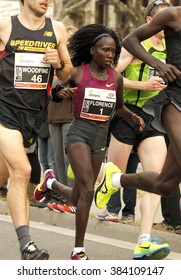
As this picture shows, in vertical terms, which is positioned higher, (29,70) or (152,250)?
(29,70)

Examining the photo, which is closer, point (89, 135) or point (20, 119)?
point (20, 119)

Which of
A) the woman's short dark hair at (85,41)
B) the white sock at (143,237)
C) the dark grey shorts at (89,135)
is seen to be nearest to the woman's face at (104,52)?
the woman's short dark hair at (85,41)

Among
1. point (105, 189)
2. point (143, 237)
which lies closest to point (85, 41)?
point (105, 189)

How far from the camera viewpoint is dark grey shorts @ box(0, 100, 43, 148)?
353 inches

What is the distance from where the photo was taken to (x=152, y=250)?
9.05m

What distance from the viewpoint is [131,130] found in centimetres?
1058

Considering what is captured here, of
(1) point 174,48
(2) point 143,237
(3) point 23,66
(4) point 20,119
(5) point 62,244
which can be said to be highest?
(1) point 174,48

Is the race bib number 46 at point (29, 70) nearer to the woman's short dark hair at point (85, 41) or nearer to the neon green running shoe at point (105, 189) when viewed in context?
the woman's short dark hair at point (85, 41)

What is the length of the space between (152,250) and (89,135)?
1.10 meters

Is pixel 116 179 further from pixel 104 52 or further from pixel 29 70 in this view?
pixel 29 70

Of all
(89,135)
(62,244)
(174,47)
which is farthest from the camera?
(62,244)

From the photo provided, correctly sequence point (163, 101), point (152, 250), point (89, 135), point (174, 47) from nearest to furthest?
point (174, 47), point (163, 101), point (152, 250), point (89, 135)

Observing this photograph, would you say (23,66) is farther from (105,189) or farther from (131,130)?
(131,130)

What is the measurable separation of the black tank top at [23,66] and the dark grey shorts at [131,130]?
1.68m
